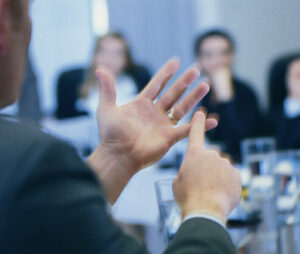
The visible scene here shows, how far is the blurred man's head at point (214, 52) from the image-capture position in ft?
9.11

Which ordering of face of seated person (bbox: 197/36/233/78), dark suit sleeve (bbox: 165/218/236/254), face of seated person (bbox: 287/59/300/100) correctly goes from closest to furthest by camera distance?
dark suit sleeve (bbox: 165/218/236/254) < face of seated person (bbox: 287/59/300/100) < face of seated person (bbox: 197/36/233/78)

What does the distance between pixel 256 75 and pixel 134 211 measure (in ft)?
9.94

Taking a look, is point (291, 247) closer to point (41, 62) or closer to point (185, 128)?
point (185, 128)

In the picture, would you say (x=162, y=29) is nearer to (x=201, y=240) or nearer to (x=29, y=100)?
(x=29, y=100)

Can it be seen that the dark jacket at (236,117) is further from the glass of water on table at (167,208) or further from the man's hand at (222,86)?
the glass of water on table at (167,208)

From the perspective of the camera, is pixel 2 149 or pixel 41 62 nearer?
pixel 2 149

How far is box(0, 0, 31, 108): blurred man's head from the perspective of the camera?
0.56 meters

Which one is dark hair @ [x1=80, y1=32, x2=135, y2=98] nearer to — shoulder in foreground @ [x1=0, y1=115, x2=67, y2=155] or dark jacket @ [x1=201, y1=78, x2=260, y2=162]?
dark jacket @ [x1=201, y1=78, x2=260, y2=162]

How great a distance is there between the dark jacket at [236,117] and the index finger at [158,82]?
4.40 ft

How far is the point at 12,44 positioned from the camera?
1.90 feet

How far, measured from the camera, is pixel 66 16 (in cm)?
476

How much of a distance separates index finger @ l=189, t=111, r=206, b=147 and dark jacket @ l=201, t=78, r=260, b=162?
147 centimetres

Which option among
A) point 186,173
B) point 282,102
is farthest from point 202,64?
point 186,173

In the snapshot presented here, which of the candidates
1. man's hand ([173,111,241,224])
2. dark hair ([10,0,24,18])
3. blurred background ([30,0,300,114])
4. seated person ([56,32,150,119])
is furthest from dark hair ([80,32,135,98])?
dark hair ([10,0,24,18])
